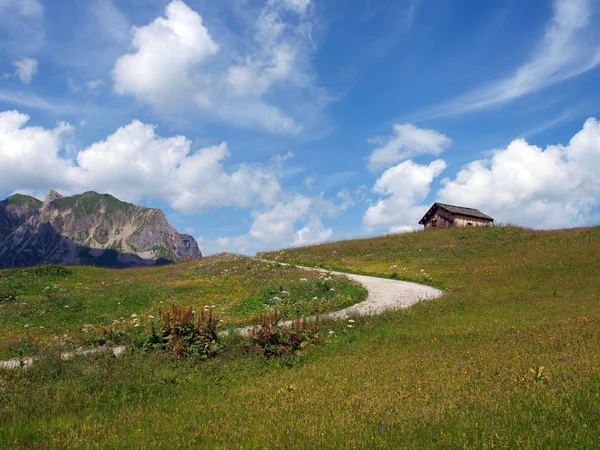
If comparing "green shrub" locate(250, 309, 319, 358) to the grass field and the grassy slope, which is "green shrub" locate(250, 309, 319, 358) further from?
the grassy slope

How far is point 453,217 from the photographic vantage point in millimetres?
62531

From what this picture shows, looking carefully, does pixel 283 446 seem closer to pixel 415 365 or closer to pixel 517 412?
pixel 517 412

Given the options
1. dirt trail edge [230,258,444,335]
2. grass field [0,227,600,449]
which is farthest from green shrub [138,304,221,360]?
dirt trail edge [230,258,444,335]

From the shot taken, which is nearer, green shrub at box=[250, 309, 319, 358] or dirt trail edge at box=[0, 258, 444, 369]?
green shrub at box=[250, 309, 319, 358]

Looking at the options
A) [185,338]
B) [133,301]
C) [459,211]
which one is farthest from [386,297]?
[459,211]

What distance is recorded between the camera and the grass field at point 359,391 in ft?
20.5

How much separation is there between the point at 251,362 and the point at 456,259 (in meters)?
30.6

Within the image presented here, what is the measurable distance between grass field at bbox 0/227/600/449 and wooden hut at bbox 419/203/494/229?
46.0 metres

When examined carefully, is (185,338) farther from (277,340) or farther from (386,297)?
(386,297)

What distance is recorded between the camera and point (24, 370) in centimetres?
1084

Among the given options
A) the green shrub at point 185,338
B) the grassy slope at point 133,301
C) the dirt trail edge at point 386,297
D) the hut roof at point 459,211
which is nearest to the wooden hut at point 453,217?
the hut roof at point 459,211

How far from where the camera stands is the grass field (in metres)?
6.25

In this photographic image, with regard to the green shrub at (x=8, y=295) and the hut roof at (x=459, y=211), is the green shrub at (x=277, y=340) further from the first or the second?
the hut roof at (x=459, y=211)

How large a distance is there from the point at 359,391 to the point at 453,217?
58.4 m
